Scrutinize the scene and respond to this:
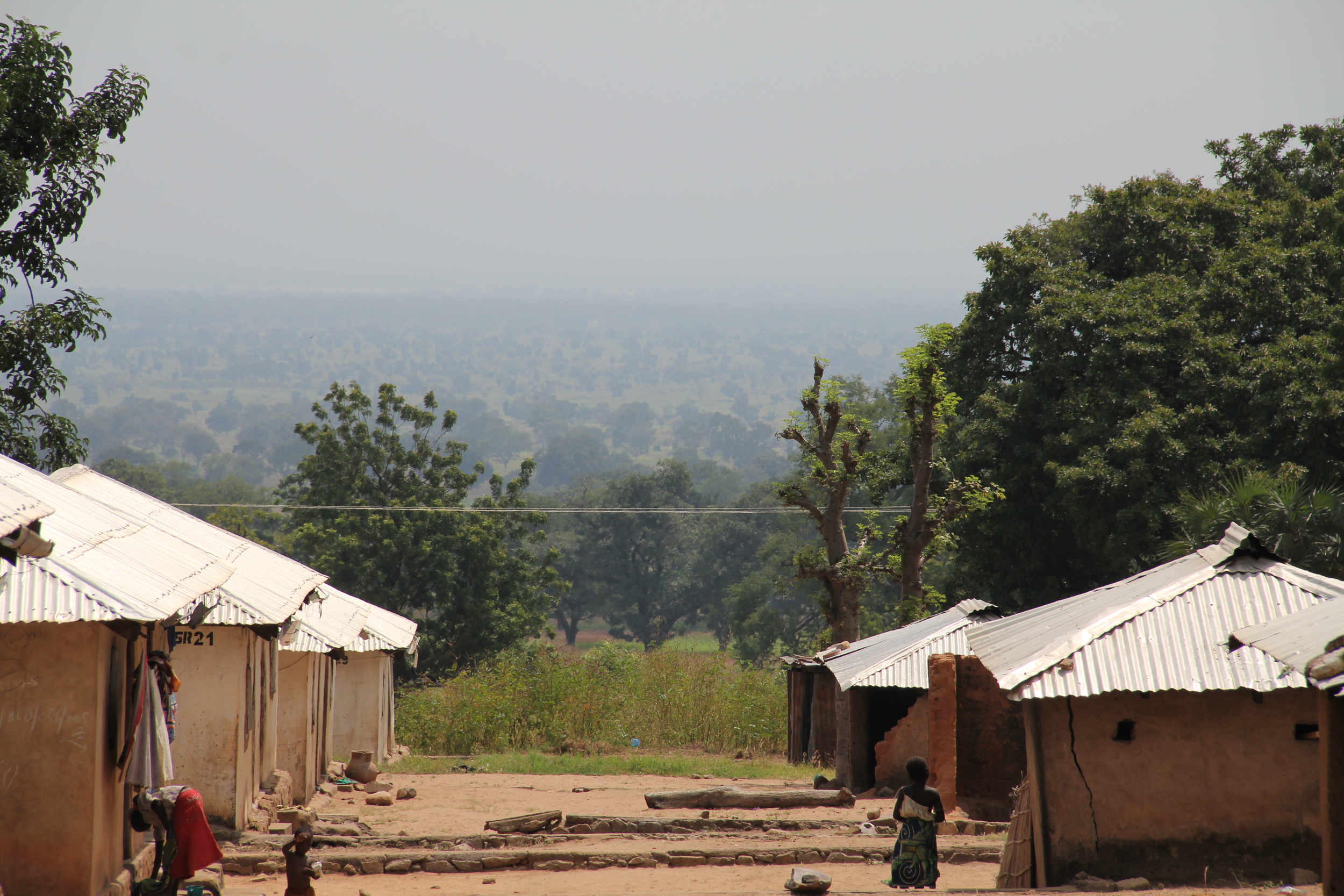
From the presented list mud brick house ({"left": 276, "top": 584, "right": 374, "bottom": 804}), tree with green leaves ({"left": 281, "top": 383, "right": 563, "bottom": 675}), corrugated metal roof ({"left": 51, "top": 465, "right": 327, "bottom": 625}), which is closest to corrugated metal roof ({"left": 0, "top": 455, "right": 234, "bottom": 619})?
corrugated metal roof ({"left": 51, "top": 465, "right": 327, "bottom": 625})

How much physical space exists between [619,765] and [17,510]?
656 inches

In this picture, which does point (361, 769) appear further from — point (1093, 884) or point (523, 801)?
point (1093, 884)

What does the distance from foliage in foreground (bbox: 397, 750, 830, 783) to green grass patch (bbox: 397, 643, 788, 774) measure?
927 millimetres

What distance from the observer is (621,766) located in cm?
2223

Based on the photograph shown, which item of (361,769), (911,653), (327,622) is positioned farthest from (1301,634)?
(361,769)

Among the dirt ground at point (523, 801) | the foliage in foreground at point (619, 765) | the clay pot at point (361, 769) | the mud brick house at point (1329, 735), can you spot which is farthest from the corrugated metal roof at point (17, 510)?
the foliage in foreground at point (619, 765)

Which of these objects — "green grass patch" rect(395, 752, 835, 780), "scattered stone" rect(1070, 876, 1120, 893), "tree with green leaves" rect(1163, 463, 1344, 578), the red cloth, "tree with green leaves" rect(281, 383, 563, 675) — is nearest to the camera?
the red cloth

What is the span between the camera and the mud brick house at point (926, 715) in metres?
14.1

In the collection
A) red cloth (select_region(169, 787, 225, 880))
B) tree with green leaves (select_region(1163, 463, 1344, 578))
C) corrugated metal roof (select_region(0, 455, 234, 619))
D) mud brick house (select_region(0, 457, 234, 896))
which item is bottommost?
red cloth (select_region(169, 787, 225, 880))

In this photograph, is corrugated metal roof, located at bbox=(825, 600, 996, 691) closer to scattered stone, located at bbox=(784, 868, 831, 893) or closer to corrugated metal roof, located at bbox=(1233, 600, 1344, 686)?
scattered stone, located at bbox=(784, 868, 831, 893)

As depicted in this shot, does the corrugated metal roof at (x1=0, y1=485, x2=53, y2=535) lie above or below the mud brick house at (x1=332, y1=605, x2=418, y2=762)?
above

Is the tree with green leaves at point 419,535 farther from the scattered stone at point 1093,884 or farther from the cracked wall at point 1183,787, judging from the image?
the scattered stone at point 1093,884

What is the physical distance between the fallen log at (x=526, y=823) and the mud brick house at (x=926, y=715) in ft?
15.6

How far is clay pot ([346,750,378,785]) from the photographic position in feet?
64.8
